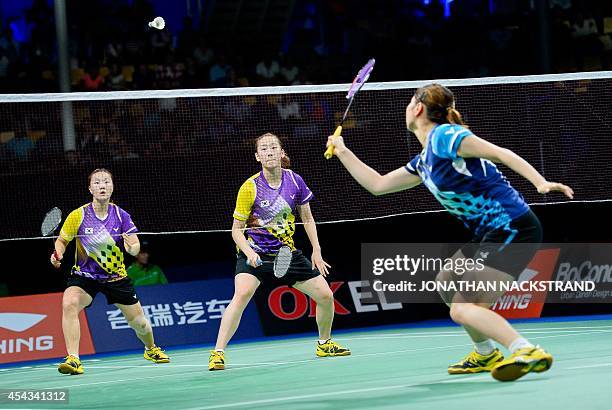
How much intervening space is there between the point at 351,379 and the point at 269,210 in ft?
8.17

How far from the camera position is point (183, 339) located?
1410 cm

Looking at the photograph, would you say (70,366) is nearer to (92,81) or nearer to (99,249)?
(99,249)

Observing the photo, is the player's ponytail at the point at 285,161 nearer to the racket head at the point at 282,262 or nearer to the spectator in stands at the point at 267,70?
the racket head at the point at 282,262

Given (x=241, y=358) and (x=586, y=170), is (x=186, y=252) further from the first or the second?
(x=586, y=170)

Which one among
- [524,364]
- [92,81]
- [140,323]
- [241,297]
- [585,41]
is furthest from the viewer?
[585,41]

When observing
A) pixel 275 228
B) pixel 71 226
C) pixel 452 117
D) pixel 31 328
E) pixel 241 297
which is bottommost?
pixel 31 328

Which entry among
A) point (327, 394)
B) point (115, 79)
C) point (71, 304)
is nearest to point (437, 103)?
point (327, 394)

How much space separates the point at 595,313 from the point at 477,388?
26.5ft

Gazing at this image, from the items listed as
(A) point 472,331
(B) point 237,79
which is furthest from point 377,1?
(A) point 472,331

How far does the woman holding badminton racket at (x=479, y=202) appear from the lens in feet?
20.2

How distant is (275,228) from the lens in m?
10.0

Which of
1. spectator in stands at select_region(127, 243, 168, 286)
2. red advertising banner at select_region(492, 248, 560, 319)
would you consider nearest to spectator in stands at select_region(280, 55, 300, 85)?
spectator in stands at select_region(127, 243, 168, 286)

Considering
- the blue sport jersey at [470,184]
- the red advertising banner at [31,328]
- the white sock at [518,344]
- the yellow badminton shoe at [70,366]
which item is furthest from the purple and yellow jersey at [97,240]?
the white sock at [518,344]

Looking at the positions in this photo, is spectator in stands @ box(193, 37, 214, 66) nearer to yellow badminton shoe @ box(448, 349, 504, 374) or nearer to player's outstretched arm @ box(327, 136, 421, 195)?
yellow badminton shoe @ box(448, 349, 504, 374)
